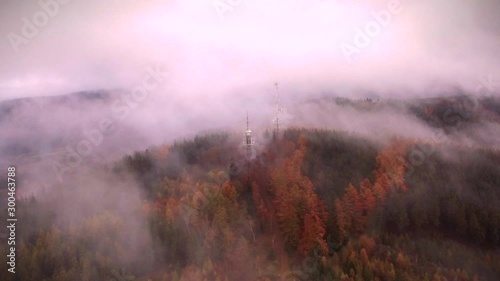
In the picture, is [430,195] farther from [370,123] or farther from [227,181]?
[370,123]

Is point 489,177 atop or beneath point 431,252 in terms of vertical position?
atop

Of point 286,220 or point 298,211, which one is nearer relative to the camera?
point 286,220

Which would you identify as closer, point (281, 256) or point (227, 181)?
point (281, 256)

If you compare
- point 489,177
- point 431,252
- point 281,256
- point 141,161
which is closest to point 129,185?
point 141,161

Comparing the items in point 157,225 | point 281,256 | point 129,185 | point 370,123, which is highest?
point 370,123

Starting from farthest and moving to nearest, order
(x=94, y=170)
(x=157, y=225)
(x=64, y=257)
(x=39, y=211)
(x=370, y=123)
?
(x=370, y=123) → (x=94, y=170) → (x=39, y=211) → (x=157, y=225) → (x=64, y=257)

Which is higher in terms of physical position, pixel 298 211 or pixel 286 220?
pixel 298 211

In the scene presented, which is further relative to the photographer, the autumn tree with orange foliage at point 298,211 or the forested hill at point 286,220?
the autumn tree with orange foliage at point 298,211

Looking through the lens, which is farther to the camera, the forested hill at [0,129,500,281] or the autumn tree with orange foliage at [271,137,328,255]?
the autumn tree with orange foliage at [271,137,328,255]
